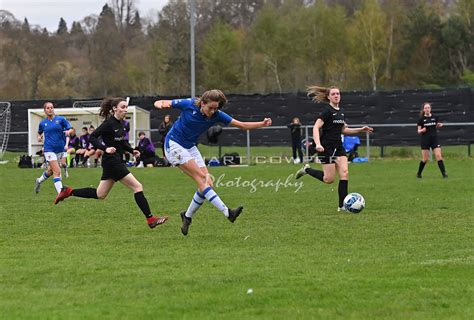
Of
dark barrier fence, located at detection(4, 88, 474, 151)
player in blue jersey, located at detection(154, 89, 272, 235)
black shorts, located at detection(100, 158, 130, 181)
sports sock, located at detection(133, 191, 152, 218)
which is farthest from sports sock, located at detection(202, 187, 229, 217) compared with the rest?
dark barrier fence, located at detection(4, 88, 474, 151)

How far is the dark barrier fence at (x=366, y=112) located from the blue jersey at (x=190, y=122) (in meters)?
21.1

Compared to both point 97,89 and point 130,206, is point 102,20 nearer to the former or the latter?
point 97,89

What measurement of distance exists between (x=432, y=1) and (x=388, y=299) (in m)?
74.4

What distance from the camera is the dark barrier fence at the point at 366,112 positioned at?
33.1m

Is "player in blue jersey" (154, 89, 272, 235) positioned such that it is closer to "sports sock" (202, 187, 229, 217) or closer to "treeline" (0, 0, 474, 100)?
"sports sock" (202, 187, 229, 217)

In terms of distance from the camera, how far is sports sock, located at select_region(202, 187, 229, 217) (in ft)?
36.4

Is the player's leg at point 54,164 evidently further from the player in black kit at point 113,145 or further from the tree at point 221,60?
the tree at point 221,60

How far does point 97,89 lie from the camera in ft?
205

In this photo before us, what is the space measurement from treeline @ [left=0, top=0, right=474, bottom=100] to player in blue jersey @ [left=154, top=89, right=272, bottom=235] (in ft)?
148

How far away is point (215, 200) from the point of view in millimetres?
11180

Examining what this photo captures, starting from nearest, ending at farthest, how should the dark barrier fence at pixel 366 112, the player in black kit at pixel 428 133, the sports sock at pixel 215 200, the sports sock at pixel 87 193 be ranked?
the sports sock at pixel 215 200, the sports sock at pixel 87 193, the player in black kit at pixel 428 133, the dark barrier fence at pixel 366 112

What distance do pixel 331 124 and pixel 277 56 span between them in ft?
152

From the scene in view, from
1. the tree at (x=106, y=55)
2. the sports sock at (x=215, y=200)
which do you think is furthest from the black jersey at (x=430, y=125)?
the tree at (x=106, y=55)

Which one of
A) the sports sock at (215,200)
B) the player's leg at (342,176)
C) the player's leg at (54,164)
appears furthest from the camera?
the player's leg at (54,164)
